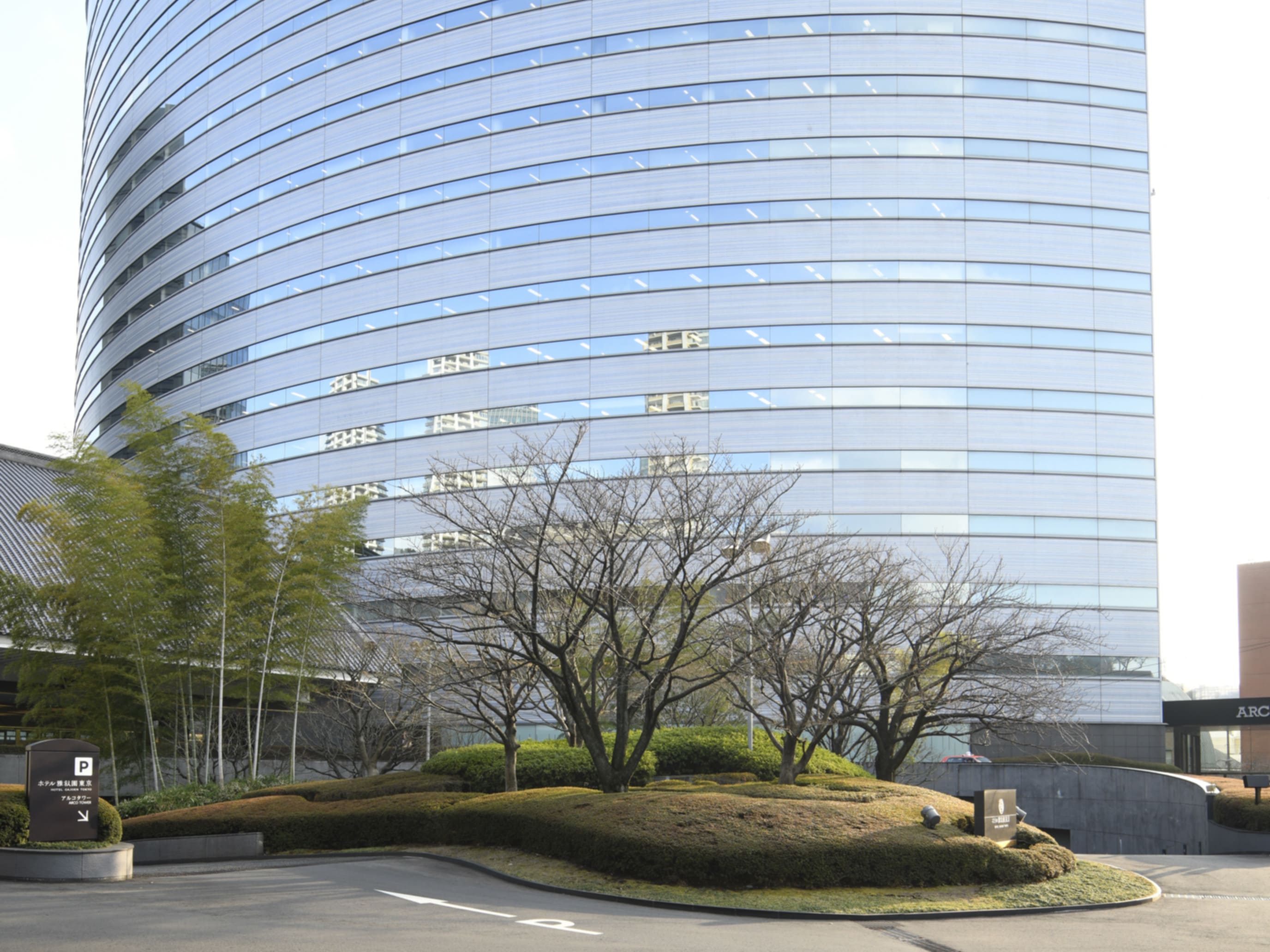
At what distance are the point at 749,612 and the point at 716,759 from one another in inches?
224

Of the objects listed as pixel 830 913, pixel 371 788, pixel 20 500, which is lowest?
pixel 371 788

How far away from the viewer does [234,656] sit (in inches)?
1088

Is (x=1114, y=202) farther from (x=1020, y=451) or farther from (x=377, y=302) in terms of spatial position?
(x=377, y=302)

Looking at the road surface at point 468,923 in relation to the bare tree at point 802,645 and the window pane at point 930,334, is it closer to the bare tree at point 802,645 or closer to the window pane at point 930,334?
the bare tree at point 802,645

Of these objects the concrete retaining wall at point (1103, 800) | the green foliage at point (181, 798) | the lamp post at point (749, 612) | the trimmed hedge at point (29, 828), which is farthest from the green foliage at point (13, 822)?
the concrete retaining wall at point (1103, 800)

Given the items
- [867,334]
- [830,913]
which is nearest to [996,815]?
[830,913]

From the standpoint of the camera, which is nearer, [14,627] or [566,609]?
[566,609]

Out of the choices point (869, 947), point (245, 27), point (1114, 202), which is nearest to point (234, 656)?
point (869, 947)

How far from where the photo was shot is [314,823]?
22.7 m

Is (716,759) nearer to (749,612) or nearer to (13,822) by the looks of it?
(749,612)

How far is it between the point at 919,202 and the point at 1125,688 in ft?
78.2

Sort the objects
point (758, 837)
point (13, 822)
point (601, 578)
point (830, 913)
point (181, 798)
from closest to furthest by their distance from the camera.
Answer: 1. point (830, 913)
2. point (758, 837)
3. point (13, 822)
4. point (601, 578)
5. point (181, 798)

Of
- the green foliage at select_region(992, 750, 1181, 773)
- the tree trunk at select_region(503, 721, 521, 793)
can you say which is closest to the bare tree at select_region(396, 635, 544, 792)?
the tree trunk at select_region(503, 721, 521, 793)

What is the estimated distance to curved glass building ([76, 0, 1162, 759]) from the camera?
164 feet
